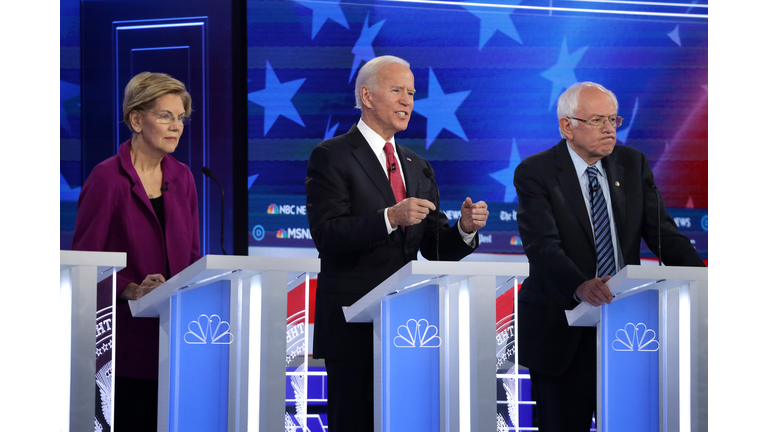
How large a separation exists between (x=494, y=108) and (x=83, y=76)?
1.98 meters

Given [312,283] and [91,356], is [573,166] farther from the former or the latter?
[91,356]

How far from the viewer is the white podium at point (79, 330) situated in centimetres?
254

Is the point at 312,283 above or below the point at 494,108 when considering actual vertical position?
below

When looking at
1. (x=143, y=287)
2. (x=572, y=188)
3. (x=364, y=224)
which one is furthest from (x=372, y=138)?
(x=143, y=287)

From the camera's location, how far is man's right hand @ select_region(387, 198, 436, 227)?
2.97 m

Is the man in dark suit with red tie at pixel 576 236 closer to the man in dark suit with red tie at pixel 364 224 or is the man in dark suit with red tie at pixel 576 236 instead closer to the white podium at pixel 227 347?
the man in dark suit with red tie at pixel 364 224

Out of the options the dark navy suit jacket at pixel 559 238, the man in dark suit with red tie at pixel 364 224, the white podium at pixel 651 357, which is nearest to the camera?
the white podium at pixel 651 357

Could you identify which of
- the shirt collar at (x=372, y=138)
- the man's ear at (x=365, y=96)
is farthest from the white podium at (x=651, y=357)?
the man's ear at (x=365, y=96)

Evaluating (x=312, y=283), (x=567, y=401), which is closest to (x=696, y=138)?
(x=567, y=401)

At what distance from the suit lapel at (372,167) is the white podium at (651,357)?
980mm

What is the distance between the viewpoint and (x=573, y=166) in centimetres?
342
